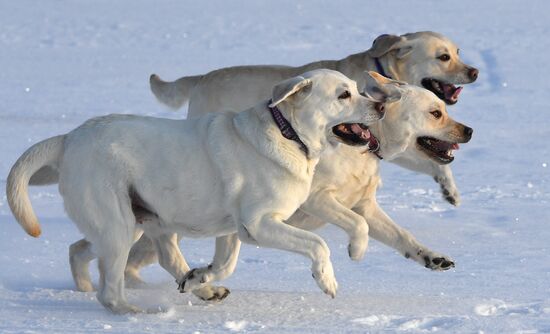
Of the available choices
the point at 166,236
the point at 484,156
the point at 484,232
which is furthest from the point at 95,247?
the point at 484,156

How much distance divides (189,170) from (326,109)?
73 centimetres

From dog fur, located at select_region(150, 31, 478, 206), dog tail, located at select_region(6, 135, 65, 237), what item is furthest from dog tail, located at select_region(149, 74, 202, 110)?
dog tail, located at select_region(6, 135, 65, 237)

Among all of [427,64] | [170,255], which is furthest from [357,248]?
[427,64]

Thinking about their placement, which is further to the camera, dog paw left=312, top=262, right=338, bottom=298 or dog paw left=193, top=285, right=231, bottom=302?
dog paw left=193, top=285, right=231, bottom=302

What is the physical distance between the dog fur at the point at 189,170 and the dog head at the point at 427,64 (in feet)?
7.07

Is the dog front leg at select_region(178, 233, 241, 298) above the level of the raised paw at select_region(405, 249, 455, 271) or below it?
above

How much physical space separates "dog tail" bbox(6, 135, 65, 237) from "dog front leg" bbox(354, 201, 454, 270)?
1860mm

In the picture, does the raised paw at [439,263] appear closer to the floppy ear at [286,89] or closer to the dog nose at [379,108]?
the dog nose at [379,108]

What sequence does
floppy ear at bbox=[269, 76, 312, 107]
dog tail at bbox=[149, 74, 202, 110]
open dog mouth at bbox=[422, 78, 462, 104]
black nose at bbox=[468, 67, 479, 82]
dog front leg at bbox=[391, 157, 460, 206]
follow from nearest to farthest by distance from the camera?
1. floppy ear at bbox=[269, 76, 312, 107]
2. dog front leg at bbox=[391, 157, 460, 206]
3. black nose at bbox=[468, 67, 479, 82]
4. open dog mouth at bbox=[422, 78, 462, 104]
5. dog tail at bbox=[149, 74, 202, 110]

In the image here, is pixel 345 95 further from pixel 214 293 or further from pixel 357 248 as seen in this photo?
pixel 214 293

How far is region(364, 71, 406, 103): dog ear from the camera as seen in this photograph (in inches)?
263

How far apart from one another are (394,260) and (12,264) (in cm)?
229

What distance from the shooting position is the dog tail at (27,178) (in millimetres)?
6152

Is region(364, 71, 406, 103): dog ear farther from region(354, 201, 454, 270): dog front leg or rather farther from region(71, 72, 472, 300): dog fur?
region(354, 201, 454, 270): dog front leg
